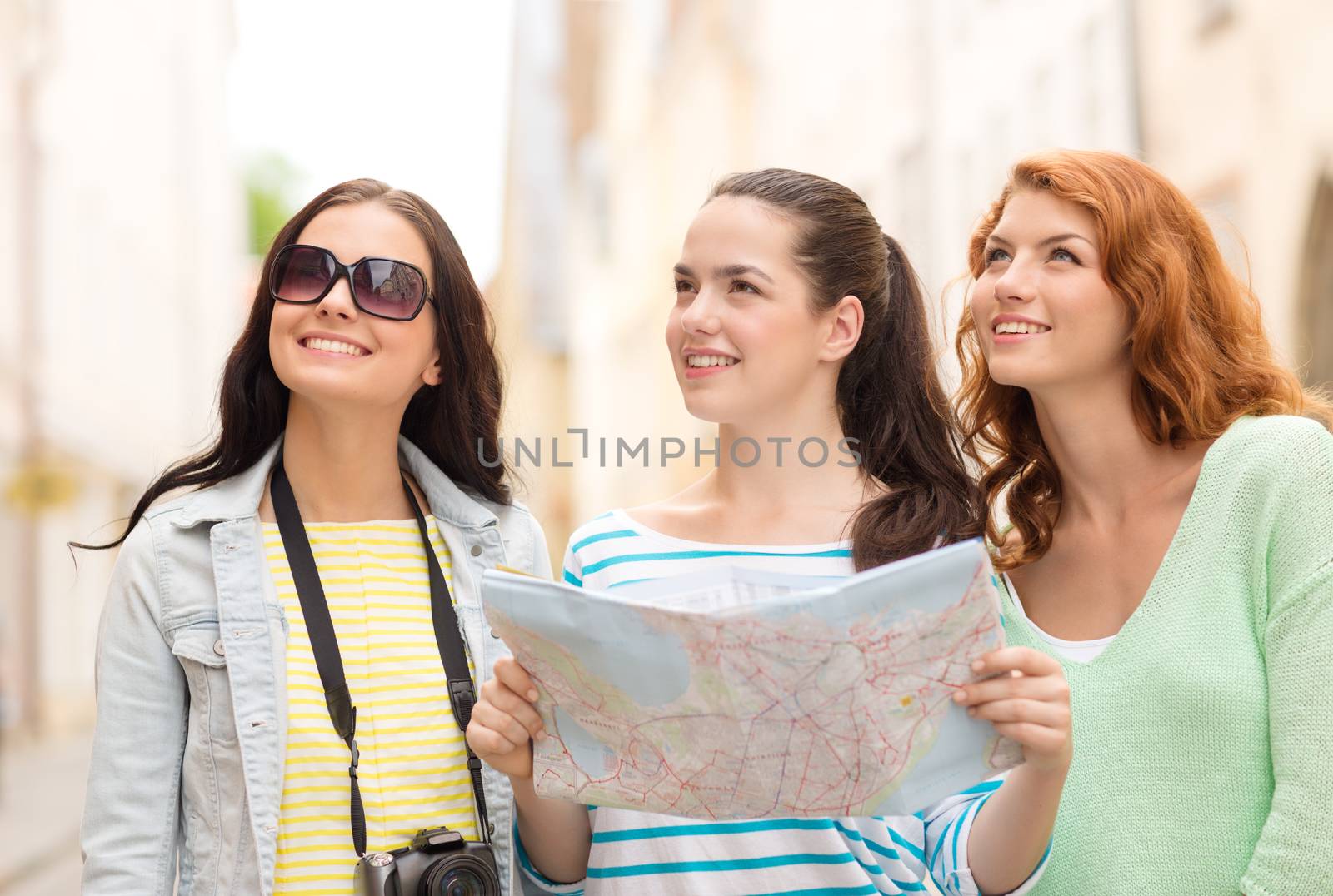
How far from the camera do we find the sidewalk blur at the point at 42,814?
7.65m

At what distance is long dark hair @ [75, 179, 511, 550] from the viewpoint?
8.53 feet

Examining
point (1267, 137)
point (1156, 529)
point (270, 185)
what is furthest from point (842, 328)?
point (270, 185)

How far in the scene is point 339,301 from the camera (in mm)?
2467

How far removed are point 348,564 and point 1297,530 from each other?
1.70 metres

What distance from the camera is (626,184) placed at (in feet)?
79.3

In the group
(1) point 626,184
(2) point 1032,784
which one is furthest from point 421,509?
(1) point 626,184

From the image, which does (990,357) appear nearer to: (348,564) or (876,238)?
(876,238)

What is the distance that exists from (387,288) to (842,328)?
0.91 m

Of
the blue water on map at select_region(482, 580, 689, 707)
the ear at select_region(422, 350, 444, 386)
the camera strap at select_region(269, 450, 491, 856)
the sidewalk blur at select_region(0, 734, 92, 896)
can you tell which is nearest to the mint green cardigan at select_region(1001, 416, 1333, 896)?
the blue water on map at select_region(482, 580, 689, 707)

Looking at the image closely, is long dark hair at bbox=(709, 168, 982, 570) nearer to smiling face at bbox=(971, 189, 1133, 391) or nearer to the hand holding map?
smiling face at bbox=(971, 189, 1133, 391)

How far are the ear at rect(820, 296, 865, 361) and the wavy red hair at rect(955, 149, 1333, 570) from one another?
38 cm

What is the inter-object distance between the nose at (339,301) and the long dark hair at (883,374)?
2.47 feet

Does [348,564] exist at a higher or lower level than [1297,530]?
lower

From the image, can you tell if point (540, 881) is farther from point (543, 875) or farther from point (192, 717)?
point (192, 717)
